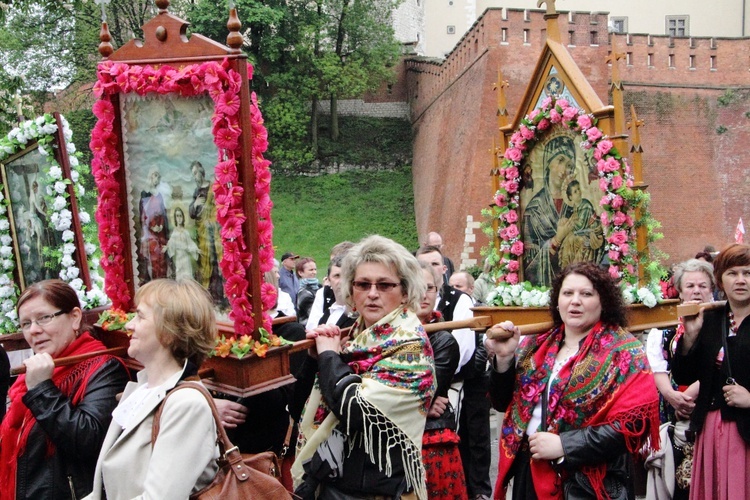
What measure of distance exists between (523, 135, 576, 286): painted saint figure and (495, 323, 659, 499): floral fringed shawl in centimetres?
244

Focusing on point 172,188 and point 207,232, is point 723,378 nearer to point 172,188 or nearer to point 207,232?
point 207,232

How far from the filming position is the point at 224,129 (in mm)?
3408

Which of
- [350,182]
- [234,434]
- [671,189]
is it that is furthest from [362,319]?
[350,182]

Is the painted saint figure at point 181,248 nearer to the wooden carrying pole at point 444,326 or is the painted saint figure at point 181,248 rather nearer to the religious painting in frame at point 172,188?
the religious painting in frame at point 172,188

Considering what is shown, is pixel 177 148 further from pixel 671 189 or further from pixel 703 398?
pixel 671 189

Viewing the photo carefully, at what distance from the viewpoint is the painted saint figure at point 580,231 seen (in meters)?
5.65

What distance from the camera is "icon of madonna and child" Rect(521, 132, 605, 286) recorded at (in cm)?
568

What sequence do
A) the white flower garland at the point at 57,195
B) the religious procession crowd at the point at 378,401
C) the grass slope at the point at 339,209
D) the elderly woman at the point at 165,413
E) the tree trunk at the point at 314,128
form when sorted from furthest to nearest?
1. the tree trunk at the point at 314,128
2. the grass slope at the point at 339,209
3. the white flower garland at the point at 57,195
4. the religious procession crowd at the point at 378,401
5. the elderly woman at the point at 165,413

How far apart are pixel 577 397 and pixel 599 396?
92 millimetres

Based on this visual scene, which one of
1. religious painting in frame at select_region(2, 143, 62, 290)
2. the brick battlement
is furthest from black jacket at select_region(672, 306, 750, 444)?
the brick battlement

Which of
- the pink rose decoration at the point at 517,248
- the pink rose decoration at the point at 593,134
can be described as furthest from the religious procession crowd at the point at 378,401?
the pink rose decoration at the point at 517,248

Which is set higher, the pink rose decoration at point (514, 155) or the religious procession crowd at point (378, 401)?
the pink rose decoration at point (514, 155)

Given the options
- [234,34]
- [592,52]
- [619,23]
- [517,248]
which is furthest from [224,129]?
[619,23]

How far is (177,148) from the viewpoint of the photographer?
12.3ft
